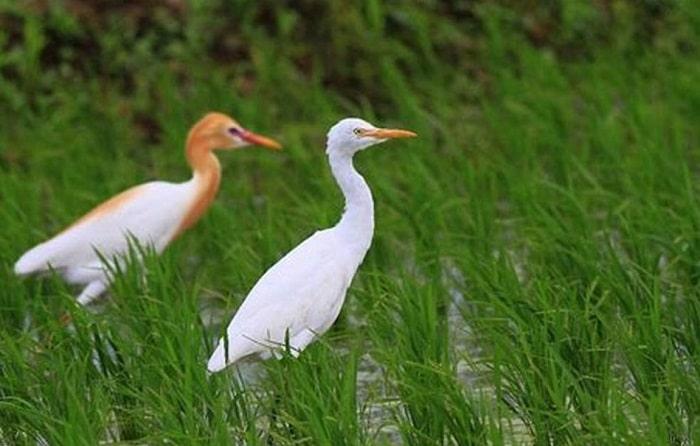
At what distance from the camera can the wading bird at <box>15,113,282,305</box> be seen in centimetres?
797

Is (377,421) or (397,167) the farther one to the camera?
(397,167)

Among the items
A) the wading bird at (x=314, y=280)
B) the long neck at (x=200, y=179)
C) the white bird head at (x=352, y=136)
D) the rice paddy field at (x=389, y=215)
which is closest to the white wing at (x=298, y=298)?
the wading bird at (x=314, y=280)

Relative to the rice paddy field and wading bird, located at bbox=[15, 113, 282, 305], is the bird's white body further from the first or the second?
the rice paddy field

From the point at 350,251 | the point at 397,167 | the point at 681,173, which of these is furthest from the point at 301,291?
the point at 397,167

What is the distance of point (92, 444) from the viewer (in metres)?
5.19

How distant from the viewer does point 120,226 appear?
8148 millimetres

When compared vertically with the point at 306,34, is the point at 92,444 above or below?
below

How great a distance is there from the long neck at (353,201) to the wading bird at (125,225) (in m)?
1.57

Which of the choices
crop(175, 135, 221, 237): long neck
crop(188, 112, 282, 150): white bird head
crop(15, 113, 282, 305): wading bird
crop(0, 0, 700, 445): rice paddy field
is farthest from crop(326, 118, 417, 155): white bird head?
crop(188, 112, 282, 150): white bird head

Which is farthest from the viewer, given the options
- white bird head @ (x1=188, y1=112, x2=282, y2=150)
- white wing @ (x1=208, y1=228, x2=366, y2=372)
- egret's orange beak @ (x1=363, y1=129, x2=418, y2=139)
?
white bird head @ (x1=188, y1=112, x2=282, y2=150)

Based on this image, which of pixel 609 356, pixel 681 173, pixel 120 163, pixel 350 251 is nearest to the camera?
pixel 609 356

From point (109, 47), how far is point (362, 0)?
143 cm

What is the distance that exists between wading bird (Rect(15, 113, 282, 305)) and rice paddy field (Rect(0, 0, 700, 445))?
102mm

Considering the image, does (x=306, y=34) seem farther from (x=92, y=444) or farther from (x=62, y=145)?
(x=92, y=444)
